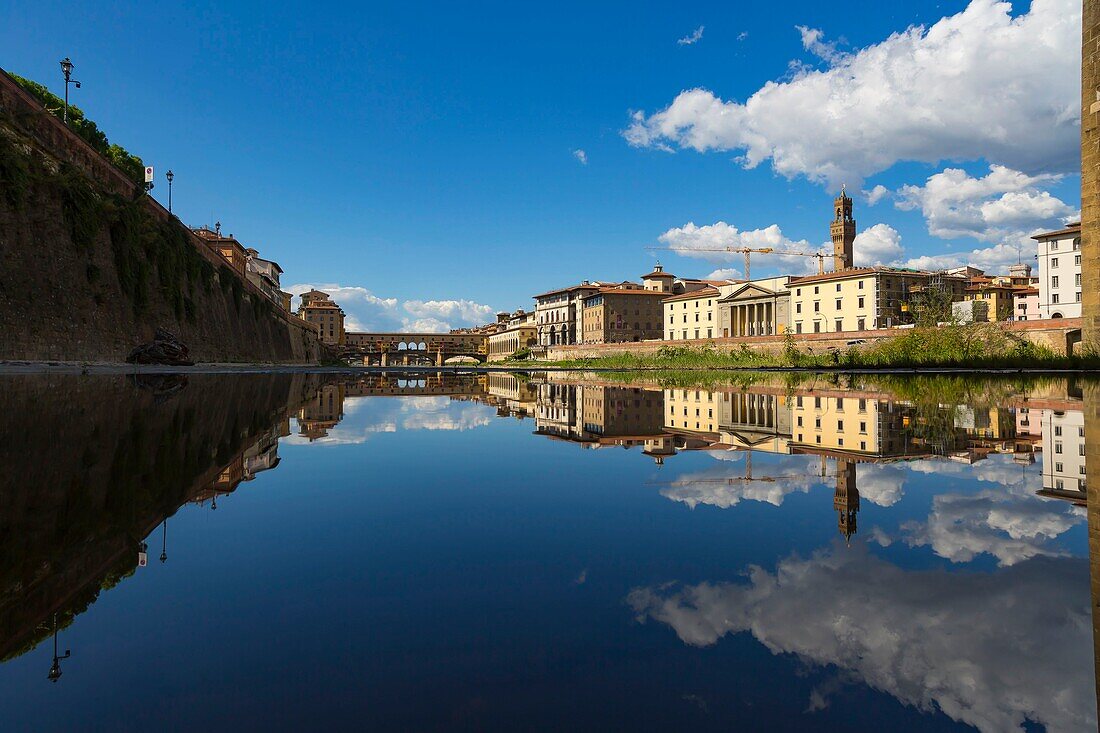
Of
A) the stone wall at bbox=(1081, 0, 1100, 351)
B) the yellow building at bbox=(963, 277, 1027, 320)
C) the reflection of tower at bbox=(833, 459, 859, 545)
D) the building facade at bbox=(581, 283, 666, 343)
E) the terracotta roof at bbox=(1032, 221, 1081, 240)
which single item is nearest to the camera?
the reflection of tower at bbox=(833, 459, 859, 545)

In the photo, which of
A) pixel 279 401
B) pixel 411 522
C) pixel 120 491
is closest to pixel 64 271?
pixel 279 401

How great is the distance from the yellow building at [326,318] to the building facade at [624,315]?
59945 mm

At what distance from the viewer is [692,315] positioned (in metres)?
100

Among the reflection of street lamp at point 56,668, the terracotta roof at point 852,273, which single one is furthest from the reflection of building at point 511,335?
the reflection of street lamp at point 56,668

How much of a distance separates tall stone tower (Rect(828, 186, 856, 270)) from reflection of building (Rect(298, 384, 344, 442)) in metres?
112

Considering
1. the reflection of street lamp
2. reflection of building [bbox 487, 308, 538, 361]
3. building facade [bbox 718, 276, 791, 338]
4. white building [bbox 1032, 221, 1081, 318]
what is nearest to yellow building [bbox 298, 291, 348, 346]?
reflection of building [bbox 487, 308, 538, 361]

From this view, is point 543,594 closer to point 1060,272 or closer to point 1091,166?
point 1091,166

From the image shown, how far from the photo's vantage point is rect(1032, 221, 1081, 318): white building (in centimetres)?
7225

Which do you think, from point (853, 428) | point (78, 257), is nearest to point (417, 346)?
point (78, 257)

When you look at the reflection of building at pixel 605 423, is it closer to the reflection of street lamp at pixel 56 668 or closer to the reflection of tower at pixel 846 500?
the reflection of tower at pixel 846 500

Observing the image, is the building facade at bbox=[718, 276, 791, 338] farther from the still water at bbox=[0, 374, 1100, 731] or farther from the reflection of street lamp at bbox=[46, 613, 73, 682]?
the reflection of street lamp at bbox=[46, 613, 73, 682]

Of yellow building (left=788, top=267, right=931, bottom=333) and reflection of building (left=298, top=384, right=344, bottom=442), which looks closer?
reflection of building (left=298, top=384, right=344, bottom=442)

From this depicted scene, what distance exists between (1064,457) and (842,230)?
386ft

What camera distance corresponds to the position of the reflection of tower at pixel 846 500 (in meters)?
4.26
